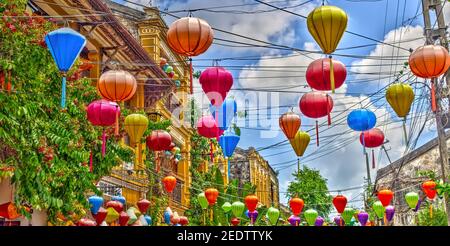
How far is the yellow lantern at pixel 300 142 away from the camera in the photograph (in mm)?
11180

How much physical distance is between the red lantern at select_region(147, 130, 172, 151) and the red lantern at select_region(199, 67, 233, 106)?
558 cm

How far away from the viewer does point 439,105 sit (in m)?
12.1

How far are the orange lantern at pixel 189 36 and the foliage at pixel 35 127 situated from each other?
2358mm

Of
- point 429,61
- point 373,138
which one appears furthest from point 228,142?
point 429,61

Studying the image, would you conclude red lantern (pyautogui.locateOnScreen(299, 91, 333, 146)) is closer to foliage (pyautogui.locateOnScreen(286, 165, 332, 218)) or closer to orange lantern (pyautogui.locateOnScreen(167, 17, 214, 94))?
orange lantern (pyautogui.locateOnScreen(167, 17, 214, 94))

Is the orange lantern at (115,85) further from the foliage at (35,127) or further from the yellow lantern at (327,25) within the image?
the yellow lantern at (327,25)

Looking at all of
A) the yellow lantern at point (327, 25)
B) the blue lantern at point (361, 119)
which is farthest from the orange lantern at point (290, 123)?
the yellow lantern at point (327, 25)

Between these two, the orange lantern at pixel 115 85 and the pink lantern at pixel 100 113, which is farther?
the pink lantern at pixel 100 113

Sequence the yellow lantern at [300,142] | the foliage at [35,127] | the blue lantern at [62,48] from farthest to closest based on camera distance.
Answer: the yellow lantern at [300,142]
the foliage at [35,127]
the blue lantern at [62,48]

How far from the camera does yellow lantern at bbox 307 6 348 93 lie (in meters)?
7.03

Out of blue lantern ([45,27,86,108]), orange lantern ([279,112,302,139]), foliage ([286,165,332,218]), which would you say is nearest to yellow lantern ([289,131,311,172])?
orange lantern ([279,112,302,139])
